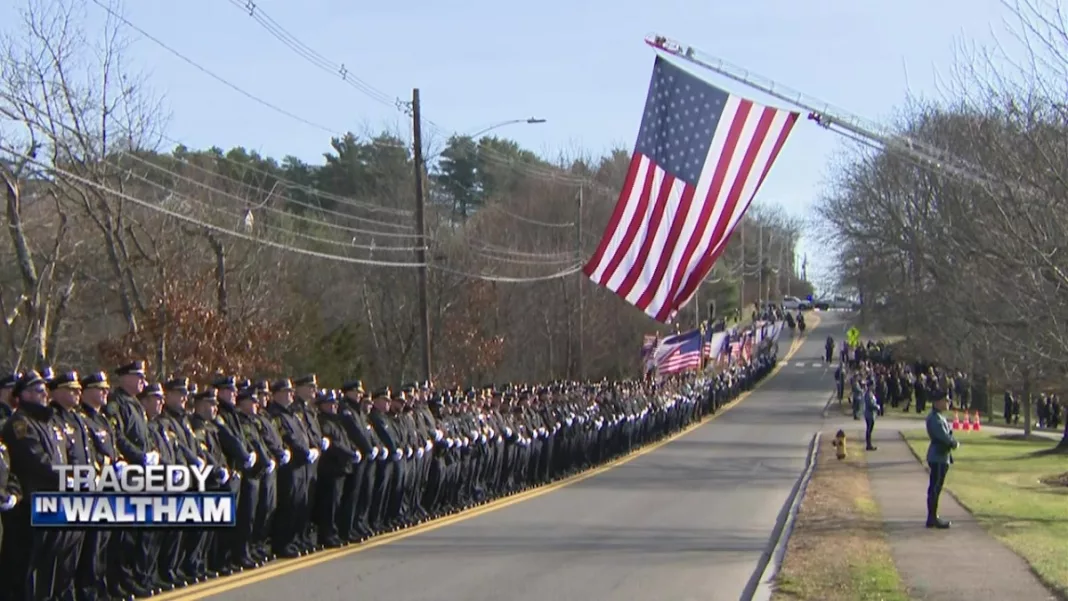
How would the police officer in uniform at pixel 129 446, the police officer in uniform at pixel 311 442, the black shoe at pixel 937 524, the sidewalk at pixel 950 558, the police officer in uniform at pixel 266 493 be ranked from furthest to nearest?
the black shoe at pixel 937 524
the police officer in uniform at pixel 311 442
the police officer in uniform at pixel 266 493
the sidewalk at pixel 950 558
the police officer in uniform at pixel 129 446

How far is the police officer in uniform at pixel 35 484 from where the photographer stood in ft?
32.1

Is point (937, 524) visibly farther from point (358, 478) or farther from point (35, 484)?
point (35, 484)

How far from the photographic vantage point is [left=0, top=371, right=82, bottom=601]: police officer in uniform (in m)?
9.80

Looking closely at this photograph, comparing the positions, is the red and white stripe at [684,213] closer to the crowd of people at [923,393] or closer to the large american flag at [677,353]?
the large american flag at [677,353]

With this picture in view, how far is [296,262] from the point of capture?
53.5m

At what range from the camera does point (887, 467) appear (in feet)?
88.2

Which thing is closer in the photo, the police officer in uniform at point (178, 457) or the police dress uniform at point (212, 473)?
the police officer in uniform at point (178, 457)

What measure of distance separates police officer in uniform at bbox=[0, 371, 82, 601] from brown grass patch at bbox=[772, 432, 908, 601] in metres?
5.82

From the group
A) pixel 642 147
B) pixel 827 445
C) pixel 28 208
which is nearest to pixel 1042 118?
pixel 642 147

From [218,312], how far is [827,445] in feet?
53.9

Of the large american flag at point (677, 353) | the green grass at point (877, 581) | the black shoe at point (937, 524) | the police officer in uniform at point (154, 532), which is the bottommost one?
the black shoe at point (937, 524)

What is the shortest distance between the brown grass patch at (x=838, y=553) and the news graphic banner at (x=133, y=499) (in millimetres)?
5068

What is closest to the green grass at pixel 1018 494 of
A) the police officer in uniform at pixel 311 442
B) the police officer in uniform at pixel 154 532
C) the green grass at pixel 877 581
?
the green grass at pixel 877 581

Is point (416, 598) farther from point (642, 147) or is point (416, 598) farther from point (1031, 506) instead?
point (642, 147)
